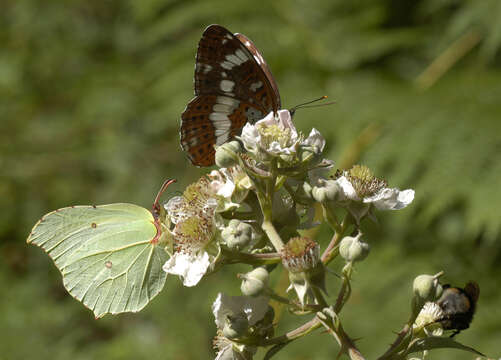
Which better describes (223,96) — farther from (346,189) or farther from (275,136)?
(346,189)

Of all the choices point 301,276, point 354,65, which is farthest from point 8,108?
point 301,276

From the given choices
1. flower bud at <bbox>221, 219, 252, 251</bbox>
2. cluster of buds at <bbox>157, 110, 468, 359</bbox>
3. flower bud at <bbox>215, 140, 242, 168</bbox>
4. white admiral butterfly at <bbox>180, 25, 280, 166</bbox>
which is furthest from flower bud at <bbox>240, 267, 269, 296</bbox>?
white admiral butterfly at <bbox>180, 25, 280, 166</bbox>

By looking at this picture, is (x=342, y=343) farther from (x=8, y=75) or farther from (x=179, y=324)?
(x=8, y=75)

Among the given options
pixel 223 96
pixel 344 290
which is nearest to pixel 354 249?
pixel 344 290

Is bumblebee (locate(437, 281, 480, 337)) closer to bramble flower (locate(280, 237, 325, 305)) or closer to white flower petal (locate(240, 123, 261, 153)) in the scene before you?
bramble flower (locate(280, 237, 325, 305))

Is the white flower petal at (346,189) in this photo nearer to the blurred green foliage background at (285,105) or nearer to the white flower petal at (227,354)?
the white flower petal at (227,354)

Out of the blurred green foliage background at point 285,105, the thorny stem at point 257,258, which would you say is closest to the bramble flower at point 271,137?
the thorny stem at point 257,258
